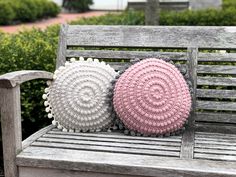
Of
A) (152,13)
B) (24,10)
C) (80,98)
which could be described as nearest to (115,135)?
(80,98)

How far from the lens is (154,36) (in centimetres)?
286

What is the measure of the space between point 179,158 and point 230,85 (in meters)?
0.73

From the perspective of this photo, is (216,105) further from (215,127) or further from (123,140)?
(123,140)

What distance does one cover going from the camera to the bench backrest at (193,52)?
275 cm

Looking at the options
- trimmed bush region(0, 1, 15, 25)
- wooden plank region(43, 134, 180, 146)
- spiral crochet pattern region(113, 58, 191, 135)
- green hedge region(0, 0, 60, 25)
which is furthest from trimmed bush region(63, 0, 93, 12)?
wooden plank region(43, 134, 180, 146)

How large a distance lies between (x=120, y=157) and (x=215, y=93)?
832 mm

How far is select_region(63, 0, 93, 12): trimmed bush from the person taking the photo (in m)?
20.8

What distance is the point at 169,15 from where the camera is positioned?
7066 millimetres

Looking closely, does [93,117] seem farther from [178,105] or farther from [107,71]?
[178,105]

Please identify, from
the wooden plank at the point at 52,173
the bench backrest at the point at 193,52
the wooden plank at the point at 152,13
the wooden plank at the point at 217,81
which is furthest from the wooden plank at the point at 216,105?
the wooden plank at the point at 152,13

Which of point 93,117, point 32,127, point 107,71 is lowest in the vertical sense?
point 32,127

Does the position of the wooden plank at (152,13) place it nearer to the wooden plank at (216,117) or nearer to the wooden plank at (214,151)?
the wooden plank at (216,117)

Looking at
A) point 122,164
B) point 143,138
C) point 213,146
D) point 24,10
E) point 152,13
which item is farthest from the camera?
point 24,10

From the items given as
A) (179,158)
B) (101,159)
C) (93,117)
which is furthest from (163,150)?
(93,117)
